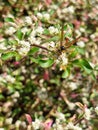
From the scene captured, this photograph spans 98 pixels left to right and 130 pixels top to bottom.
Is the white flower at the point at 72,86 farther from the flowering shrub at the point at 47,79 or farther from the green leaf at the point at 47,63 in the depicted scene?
the green leaf at the point at 47,63

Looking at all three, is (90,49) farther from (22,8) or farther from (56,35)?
(56,35)

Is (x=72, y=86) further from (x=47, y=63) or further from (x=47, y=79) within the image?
(x=47, y=63)

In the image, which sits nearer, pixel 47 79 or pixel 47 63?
pixel 47 63

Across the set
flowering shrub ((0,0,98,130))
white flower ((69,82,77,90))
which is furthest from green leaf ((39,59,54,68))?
white flower ((69,82,77,90))

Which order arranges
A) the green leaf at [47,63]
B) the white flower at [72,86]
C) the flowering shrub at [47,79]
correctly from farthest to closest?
the white flower at [72,86]
the flowering shrub at [47,79]
the green leaf at [47,63]

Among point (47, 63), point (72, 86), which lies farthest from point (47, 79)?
point (47, 63)

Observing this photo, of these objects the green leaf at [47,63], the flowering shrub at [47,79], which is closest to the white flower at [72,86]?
the flowering shrub at [47,79]

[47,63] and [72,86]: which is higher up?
[72,86]

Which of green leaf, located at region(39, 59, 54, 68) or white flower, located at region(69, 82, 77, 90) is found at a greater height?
white flower, located at region(69, 82, 77, 90)

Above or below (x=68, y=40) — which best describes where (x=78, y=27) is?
above

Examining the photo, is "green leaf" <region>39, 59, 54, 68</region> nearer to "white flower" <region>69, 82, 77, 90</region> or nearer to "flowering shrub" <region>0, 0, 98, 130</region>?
"flowering shrub" <region>0, 0, 98, 130</region>

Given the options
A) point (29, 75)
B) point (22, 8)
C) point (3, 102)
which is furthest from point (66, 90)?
point (22, 8)
